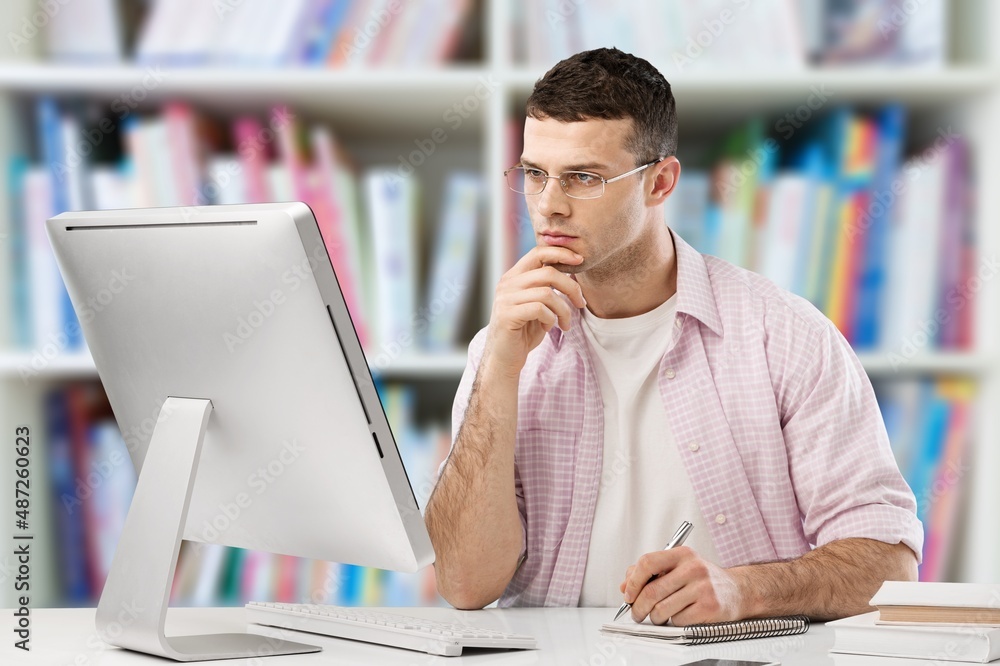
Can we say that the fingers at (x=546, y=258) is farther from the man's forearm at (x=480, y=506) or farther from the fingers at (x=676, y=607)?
the fingers at (x=676, y=607)

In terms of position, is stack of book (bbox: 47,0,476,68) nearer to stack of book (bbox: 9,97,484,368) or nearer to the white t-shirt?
A: stack of book (bbox: 9,97,484,368)

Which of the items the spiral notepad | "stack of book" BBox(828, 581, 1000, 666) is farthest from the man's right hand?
"stack of book" BBox(828, 581, 1000, 666)

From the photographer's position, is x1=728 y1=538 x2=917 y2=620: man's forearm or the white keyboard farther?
x1=728 y1=538 x2=917 y2=620: man's forearm

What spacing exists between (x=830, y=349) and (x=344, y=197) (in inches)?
35.9

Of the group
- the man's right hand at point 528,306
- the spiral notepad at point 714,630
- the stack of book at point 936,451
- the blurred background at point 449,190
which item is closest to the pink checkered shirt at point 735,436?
the man's right hand at point 528,306

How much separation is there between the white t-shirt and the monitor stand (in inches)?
22.5

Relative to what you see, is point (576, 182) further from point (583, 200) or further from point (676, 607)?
point (676, 607)

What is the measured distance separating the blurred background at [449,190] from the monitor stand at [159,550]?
85cm

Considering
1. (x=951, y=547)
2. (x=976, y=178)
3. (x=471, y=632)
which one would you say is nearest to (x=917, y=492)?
(x=951, y=547)

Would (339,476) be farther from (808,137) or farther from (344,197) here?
(808,137)

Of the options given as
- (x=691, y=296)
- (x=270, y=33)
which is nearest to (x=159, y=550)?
(x=691, y=296)

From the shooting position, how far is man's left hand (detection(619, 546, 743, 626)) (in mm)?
1102

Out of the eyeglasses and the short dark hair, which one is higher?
the short dark hair

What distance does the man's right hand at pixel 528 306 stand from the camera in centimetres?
138
